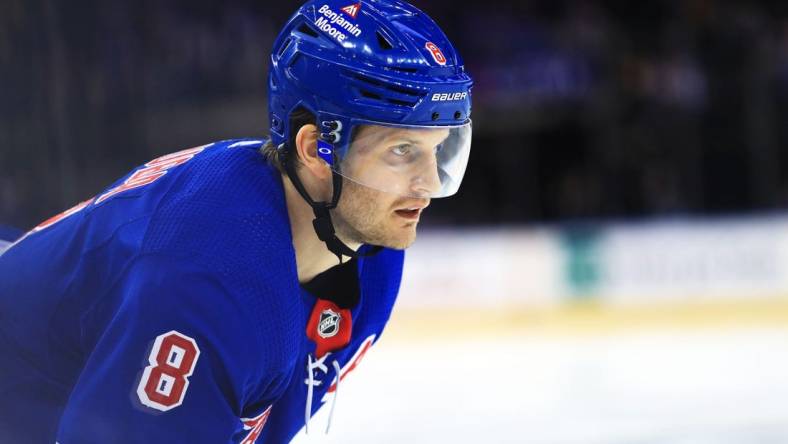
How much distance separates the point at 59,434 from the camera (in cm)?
133

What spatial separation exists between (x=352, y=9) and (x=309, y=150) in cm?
23

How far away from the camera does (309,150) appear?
1.61 metres

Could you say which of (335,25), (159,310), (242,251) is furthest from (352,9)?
(159,310)

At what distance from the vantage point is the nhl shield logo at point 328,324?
177 cm

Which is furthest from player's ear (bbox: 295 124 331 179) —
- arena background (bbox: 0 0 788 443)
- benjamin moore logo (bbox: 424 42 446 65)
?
arena background (bbox: 0 0 788 443)

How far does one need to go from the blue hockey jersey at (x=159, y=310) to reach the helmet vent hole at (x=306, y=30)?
7.8 inches

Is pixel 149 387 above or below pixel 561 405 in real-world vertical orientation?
above

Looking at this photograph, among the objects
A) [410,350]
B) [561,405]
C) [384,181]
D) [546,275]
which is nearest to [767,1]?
[546,275]

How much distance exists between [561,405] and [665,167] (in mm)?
3113

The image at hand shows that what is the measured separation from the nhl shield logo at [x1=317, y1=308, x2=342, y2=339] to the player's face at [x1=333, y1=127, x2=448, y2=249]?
0.19m

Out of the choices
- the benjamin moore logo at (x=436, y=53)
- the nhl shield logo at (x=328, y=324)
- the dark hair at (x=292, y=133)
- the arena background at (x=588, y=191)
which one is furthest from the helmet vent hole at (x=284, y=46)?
the arena background at (x=588, y=191)

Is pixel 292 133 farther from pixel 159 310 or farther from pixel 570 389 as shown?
pixel 570 389

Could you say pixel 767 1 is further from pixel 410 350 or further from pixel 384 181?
pixel 384 181

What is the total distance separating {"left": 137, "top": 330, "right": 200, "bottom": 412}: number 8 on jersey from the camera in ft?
4.29
